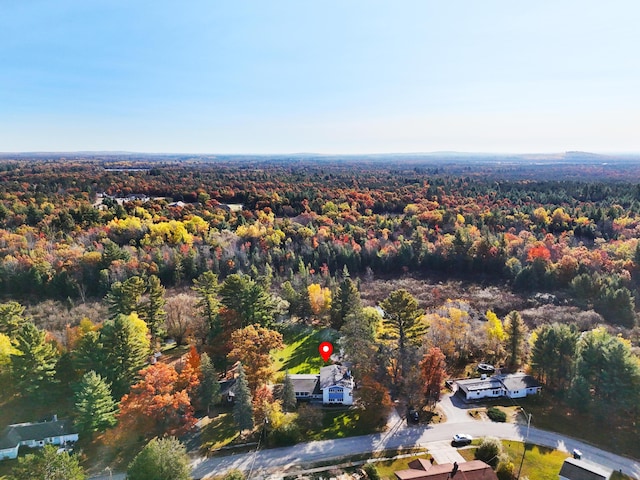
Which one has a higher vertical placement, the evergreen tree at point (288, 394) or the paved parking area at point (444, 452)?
the evergreen tree at point (288, 394)

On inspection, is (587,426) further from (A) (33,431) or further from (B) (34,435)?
(A) (33,431)

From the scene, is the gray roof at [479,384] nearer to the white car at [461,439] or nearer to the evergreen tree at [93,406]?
Answer: the white car at [461,439]

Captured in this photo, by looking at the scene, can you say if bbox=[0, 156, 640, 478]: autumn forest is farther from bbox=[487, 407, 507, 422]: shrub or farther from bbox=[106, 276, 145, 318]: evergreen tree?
bbox=[487, 407, 507, 422]: shrub

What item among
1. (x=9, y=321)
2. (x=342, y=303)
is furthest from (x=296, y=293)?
(x=9, y=321)

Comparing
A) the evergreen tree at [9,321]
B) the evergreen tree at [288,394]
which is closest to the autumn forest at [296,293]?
the evergreen tree at [9,321]

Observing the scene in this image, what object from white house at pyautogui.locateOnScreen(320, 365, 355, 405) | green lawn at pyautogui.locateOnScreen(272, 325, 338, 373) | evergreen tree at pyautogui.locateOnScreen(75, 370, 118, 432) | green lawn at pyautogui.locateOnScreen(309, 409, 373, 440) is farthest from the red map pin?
evergreen tree at pyautogui.locateOnScreen(75, 370, 118, 432)

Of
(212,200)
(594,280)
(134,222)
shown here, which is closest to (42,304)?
(134,222)
